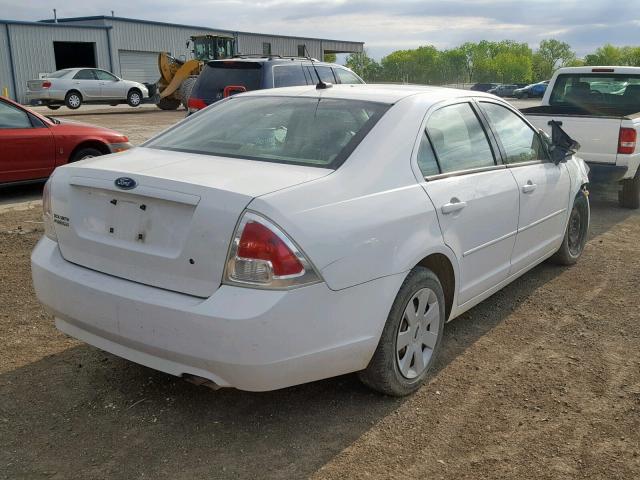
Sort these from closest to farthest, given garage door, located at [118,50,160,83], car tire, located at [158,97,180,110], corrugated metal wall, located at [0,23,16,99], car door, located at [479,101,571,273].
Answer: car door, located at [479,101,571,273] → car tire, located at [158,97,180,110] → corrugated metal wall, located at [0,23,16,99] → garage door, located at [118,50,160,83]

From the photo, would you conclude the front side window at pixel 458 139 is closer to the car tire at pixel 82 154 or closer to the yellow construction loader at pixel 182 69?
the car tire at pixel 82 154

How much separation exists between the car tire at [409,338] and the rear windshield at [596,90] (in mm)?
7296

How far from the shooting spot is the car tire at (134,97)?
28250 millimetres

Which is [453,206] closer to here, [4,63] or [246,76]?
[246,76]

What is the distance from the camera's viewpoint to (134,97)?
28.5 metres

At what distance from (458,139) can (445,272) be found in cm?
85

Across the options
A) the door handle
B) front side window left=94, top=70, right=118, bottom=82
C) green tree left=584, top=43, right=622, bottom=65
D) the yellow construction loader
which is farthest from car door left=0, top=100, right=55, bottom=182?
green tree left=584, top=43, right=622, bottom=65

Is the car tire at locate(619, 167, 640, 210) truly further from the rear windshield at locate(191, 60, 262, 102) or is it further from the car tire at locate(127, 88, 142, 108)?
the car tire at locate(127, 88, 142, 108)

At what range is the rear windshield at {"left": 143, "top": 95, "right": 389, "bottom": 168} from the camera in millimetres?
3396

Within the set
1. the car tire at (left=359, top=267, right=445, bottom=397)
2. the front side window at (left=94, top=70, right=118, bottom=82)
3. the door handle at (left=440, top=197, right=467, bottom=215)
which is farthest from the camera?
the front side window at (left=94, top=70, right=118, bottom=82)

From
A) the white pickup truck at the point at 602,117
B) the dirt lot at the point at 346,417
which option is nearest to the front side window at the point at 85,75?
the white pickup truck at the point at 602,117

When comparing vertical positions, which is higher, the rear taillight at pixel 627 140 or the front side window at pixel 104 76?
the front side window at pixel 104 76

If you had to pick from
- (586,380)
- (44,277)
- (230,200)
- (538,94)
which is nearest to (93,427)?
(44,277)

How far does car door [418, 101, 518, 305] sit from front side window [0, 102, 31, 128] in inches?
250
